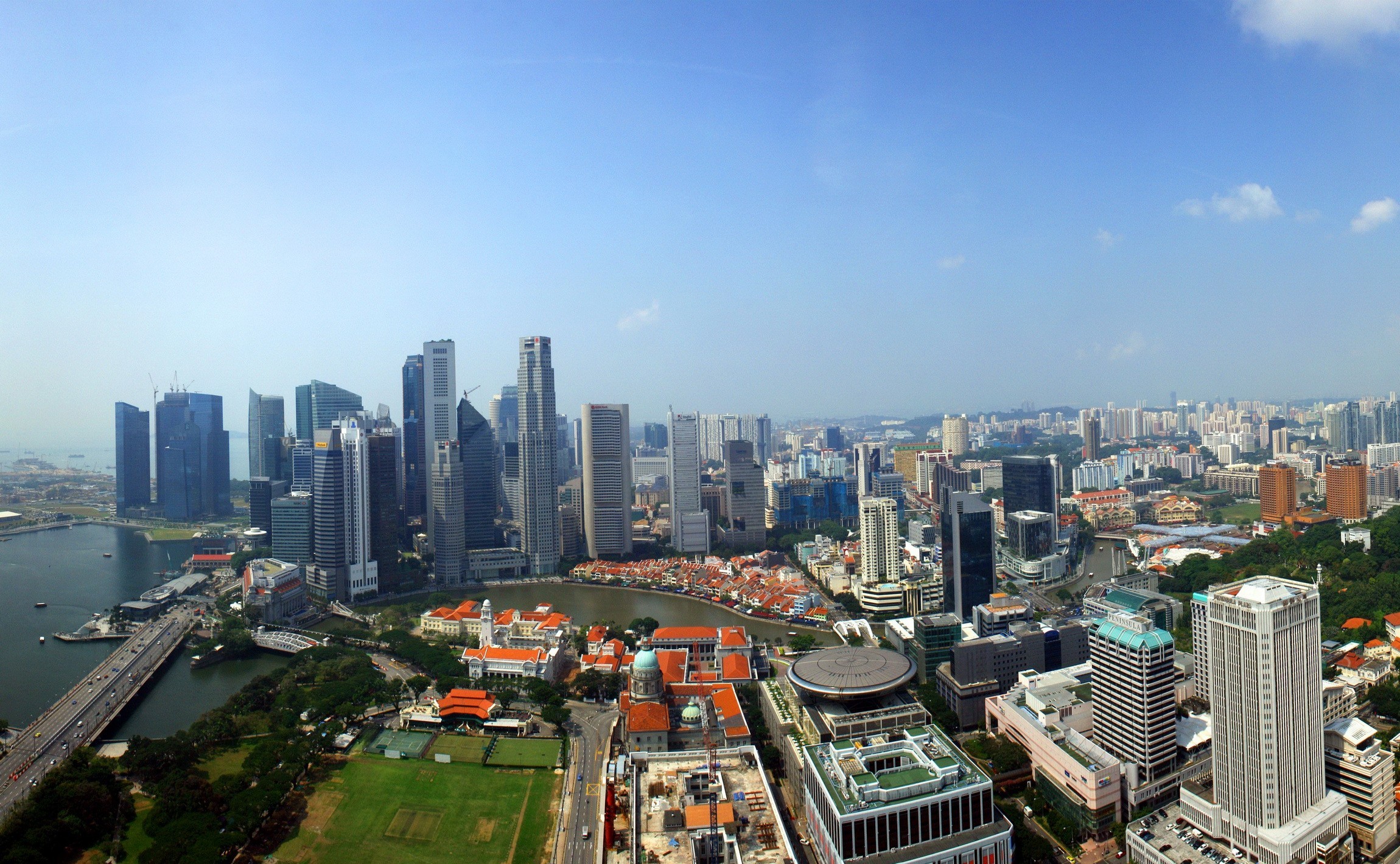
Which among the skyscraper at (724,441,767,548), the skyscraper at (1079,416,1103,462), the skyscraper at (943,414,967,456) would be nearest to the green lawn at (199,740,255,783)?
the skyscraper at (724,441,767,548)

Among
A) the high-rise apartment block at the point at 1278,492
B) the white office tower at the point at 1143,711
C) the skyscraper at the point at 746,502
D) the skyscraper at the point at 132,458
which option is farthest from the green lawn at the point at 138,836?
the high-rise apartment block at the point at 1278,492

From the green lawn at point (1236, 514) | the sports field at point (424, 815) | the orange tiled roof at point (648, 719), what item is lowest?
the sports field at point (424, 815)

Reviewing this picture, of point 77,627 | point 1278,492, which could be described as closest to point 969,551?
point 1278,492

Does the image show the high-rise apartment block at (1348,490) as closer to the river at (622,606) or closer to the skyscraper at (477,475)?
the river at (622,606)

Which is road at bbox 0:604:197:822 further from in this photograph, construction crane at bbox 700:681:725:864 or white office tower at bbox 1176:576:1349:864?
white office tower at bbox 1176:576:1349:864

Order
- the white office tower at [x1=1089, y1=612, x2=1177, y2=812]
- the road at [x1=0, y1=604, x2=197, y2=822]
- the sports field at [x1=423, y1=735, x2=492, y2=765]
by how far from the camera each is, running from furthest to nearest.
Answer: the sports field at [x1=423, y1=735, x2=492, y2=765] < the road at [x1=0, y1=604, x2=197, y2=822] < the white office tower at [x1=1089, y1=612, x2=1177, y2=812]

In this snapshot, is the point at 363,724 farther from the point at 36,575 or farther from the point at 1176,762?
the point at 36,575
